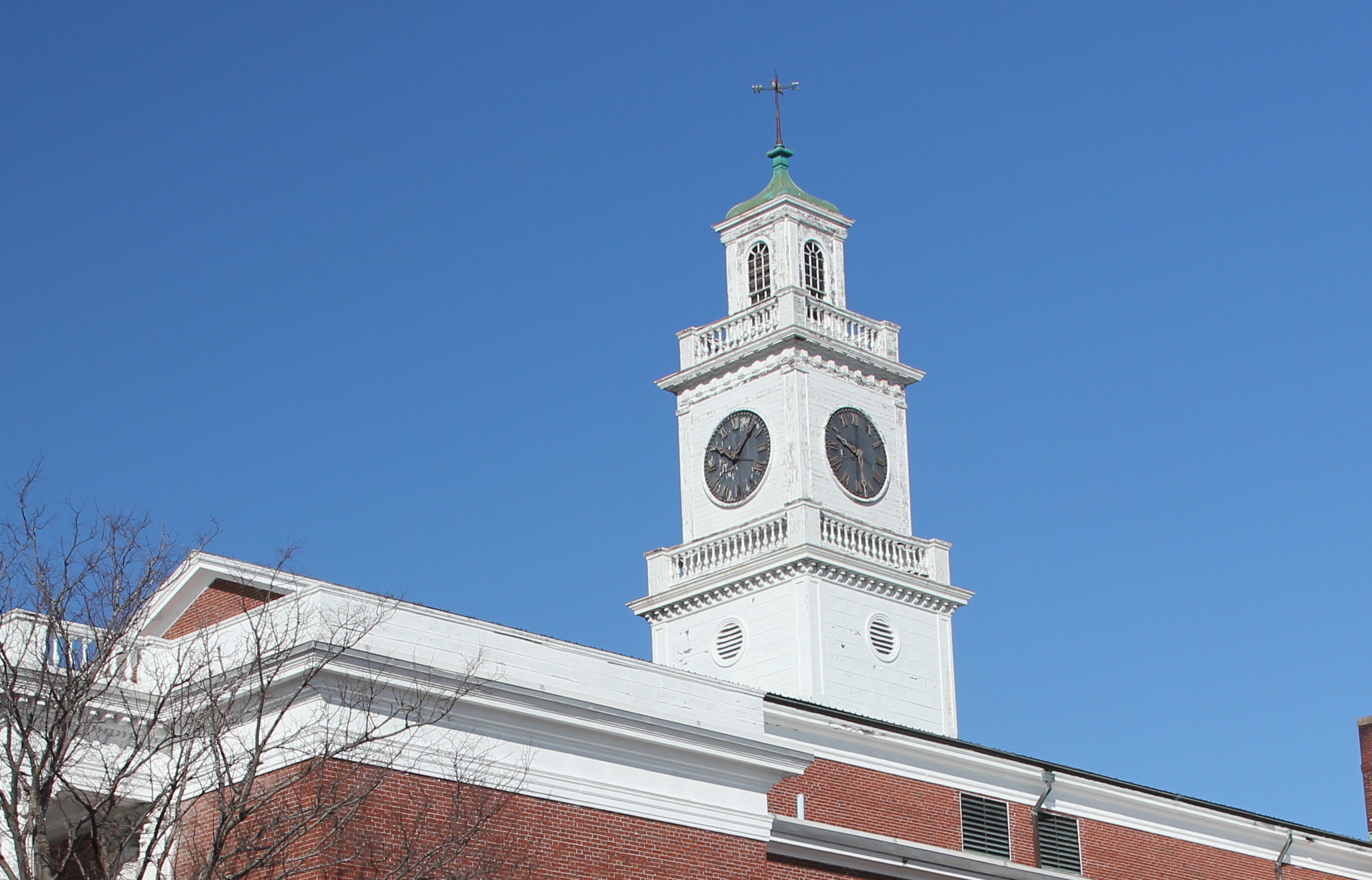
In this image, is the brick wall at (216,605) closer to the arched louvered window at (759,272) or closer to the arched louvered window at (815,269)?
the arched louvered window at (759,272)

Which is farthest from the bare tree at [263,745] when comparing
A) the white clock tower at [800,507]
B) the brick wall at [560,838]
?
the white clock tower at [800,507]

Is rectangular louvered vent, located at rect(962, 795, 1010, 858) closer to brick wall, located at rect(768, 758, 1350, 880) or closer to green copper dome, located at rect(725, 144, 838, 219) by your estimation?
brick wall, located at rect(768, 758, 1350, 880)

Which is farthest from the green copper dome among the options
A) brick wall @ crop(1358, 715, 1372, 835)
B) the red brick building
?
brick wall @ crop(1358, 715, 1372, 835)

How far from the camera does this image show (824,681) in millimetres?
59938

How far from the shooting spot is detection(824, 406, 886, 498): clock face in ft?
209

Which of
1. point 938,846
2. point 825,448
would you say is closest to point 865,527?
point 825,448

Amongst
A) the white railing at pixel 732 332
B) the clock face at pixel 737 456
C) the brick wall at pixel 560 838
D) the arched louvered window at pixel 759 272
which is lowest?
the brick wall at pixel 560 838

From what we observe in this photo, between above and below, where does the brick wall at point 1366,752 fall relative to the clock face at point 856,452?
below

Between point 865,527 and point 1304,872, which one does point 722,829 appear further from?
point 865,527

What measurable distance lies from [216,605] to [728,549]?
31139mm

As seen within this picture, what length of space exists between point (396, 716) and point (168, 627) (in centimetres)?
617

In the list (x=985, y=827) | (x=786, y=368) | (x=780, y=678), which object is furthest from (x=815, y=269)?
(x=985, y=827)

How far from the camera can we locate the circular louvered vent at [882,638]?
61.9m

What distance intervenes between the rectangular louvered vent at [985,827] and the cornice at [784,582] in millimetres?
17493
